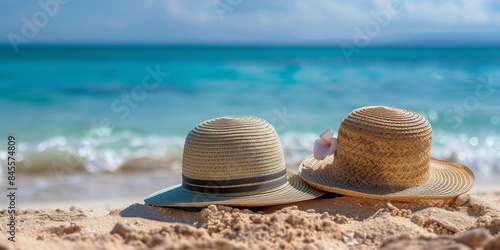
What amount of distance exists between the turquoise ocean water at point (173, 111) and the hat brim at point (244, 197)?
2.04 metres

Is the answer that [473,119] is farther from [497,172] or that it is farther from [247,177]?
[247,177]

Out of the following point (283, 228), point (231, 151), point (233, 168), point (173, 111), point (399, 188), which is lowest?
point (283, 228)

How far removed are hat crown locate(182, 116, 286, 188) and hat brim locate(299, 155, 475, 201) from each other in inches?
15.7

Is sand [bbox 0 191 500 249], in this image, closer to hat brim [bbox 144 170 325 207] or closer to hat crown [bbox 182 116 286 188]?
hat brim [bbox 144 170 325 207]

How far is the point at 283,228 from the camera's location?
2195mm

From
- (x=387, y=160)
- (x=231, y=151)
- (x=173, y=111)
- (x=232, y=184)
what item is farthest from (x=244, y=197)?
(x=173, y=111)

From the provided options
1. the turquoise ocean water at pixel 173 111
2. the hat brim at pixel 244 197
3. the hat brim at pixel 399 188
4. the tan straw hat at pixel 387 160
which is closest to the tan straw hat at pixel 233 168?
the hat brim at pixel 244 197

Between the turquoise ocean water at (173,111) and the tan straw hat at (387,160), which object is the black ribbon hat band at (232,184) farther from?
the turquoise ocean water at (173,111)

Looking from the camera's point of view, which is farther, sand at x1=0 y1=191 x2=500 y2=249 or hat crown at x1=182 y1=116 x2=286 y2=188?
hat crown at x1=182 y1=116 x2=286 y2=188

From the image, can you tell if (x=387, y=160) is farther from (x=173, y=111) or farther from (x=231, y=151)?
(x=173, y=111)

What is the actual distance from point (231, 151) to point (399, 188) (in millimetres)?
1232

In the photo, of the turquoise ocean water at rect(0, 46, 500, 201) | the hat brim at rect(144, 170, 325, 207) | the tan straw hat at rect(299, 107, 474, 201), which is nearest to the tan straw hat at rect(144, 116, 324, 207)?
the hat brim at rect(144, 170, 325, 207)

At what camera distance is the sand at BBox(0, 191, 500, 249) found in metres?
1.91

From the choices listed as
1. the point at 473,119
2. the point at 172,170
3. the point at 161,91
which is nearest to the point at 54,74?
the point at 161,91
